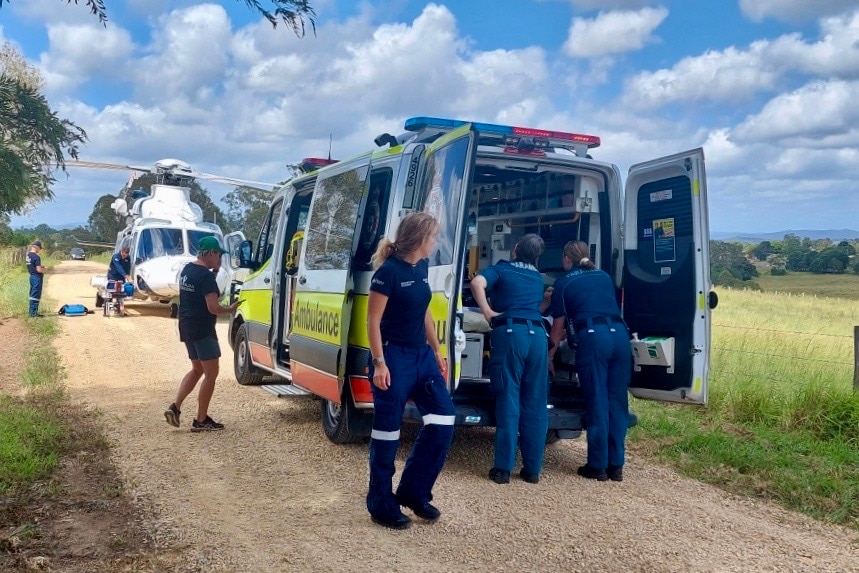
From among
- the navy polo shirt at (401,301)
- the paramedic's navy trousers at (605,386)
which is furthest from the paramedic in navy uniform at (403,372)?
the paramedic's navy trousers at (605,386)

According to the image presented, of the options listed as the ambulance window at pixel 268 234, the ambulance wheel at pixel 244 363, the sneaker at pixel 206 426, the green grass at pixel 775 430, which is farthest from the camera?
the ambulance wheel at pixel 244 363

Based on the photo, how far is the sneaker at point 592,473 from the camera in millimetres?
6168

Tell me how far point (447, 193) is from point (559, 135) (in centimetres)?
138

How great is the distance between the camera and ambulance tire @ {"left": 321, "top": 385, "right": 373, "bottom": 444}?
21.4 feet

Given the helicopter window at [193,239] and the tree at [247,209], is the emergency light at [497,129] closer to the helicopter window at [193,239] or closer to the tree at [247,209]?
the helicopter window at [193,239]

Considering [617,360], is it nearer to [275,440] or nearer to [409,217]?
[409,217]

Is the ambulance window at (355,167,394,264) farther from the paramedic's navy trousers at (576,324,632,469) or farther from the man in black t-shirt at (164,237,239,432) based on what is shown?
the paramedic's navy trousers at (576,324,632,469)

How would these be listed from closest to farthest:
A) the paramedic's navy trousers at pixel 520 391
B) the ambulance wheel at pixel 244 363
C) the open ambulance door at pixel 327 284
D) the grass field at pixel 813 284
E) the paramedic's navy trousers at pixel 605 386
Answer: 1. the paramedic's navy trousers at pixel 520 391
2. the paramedic's navy trousers at pixel 605 386
3. the open ambulance door at pixel 327 284
4. the ambulance wheel at pixel 244 363
5. the grass field at pixel 813 284

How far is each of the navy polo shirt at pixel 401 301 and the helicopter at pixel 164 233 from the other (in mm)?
12048

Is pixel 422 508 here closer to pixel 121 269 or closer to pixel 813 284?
pixel 121 269

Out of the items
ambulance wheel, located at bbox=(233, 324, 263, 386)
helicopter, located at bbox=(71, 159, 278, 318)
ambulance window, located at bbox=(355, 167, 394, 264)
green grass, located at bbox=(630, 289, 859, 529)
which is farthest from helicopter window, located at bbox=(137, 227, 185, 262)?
ambulance window, located at bbox=(355, 167, 394, 264)

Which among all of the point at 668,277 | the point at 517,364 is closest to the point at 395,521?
the point at 517,364

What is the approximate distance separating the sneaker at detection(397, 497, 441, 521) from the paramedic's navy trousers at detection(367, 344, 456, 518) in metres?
0.02

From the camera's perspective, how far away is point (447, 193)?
5.64m
